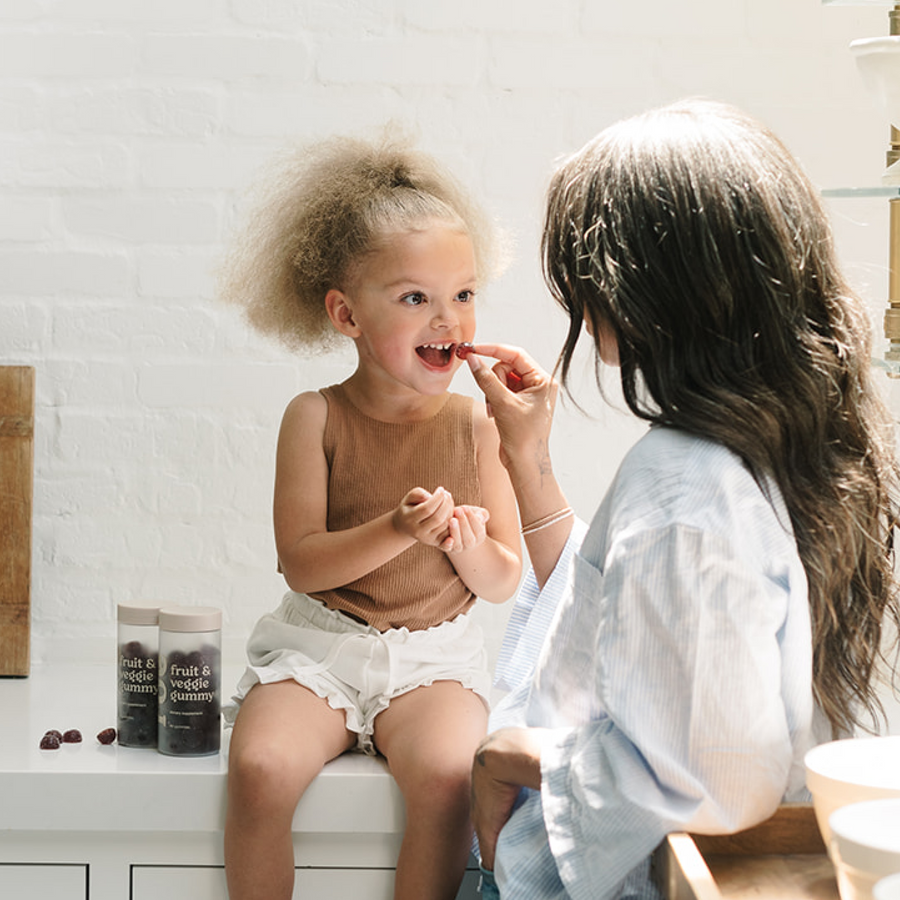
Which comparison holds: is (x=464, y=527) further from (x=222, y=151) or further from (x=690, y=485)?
(x=222, y=151)

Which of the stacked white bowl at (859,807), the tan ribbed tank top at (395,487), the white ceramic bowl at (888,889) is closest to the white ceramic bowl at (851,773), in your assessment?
the stacked white bowl at (859,807)

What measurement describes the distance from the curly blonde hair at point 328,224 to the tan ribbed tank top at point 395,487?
133 mm

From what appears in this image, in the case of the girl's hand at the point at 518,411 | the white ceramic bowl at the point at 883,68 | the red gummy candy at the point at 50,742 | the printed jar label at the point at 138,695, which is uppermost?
the white ceramic bowl at the point at 883,68

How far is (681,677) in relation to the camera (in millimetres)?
913

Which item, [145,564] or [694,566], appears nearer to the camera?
[694,566]

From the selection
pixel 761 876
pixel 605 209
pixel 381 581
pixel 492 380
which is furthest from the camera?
pixel 381 581

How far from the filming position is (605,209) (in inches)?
40.1

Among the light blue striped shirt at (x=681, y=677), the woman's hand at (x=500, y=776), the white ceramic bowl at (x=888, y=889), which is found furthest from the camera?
the woman's hand at (x=500, y=776)

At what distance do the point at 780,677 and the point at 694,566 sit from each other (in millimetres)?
120

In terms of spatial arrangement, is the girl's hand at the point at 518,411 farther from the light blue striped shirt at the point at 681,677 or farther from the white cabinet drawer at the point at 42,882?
the white cabinet drawer at the point at 42,882

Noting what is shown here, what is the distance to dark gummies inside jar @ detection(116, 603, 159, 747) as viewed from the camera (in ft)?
4.83

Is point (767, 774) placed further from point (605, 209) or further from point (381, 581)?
point (381, 581)

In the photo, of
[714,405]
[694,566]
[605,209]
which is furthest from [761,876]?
[605,209]

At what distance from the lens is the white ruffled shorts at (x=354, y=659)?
147 centimetres
